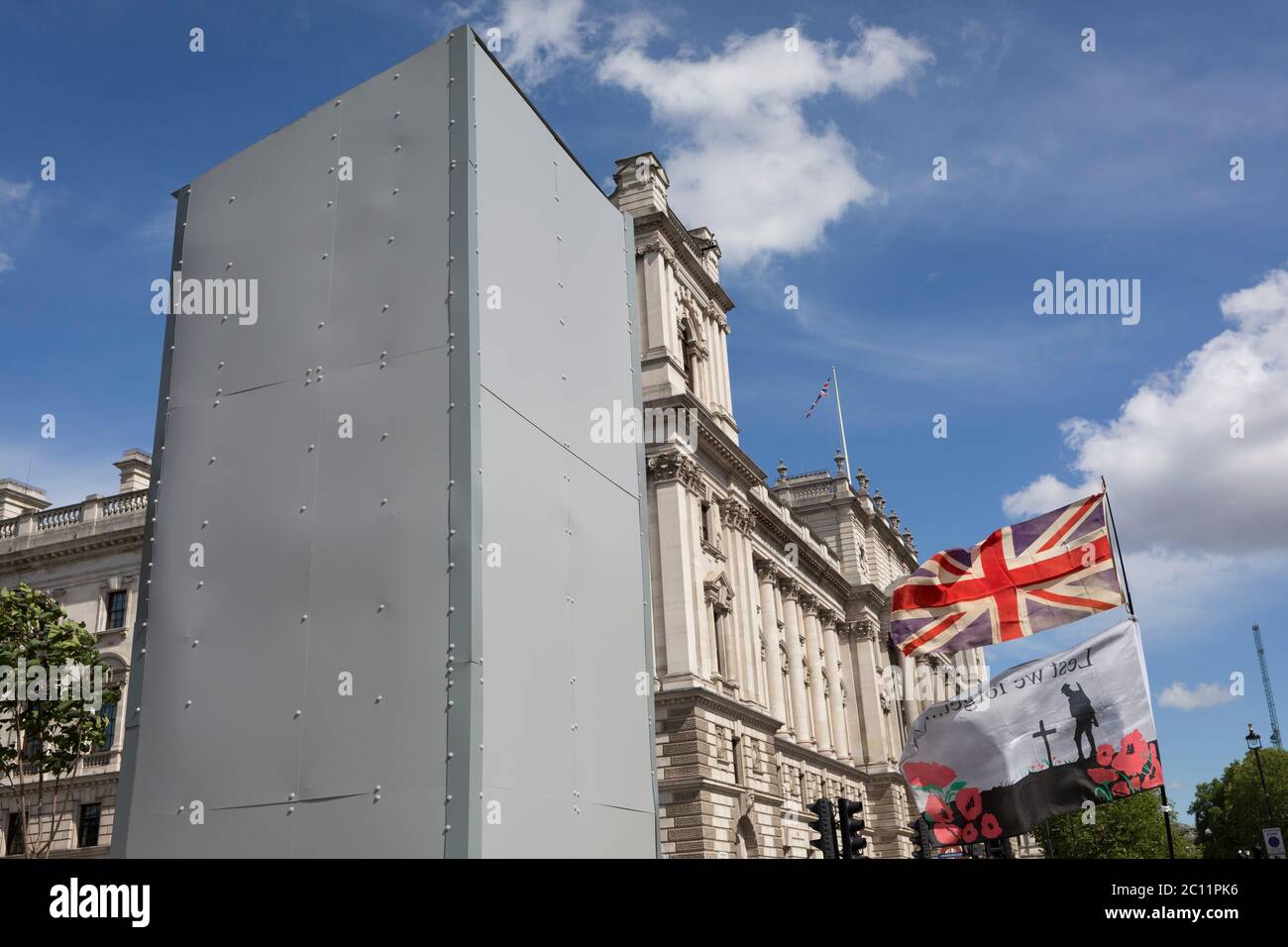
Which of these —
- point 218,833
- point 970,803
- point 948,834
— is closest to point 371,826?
point 218,833

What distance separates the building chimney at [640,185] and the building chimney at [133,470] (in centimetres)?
2917

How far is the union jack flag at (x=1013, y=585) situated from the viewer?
1658 centimetres

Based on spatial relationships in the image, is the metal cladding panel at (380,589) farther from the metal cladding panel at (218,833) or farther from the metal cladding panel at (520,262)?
the metal cladding panel at (520,262)

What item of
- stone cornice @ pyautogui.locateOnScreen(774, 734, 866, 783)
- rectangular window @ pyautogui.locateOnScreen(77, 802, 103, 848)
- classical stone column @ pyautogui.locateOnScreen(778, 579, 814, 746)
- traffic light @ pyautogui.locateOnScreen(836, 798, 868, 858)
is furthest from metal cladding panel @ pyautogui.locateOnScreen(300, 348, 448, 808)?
classical stone column @ pyautogui.locateOnScreen(778, 579, 814, 746)

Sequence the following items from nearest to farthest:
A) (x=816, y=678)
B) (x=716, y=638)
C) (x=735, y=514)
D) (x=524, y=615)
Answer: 1. (x=524, y=615)
2. (x=716, y=638)
3. (x=735, y=514)
4. (x=816, y=678)

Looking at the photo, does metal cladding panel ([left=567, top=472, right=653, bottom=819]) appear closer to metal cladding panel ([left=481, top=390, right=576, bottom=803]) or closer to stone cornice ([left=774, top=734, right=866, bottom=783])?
metal cladding panel ([left=481, top=390, right=576, bottom=803])

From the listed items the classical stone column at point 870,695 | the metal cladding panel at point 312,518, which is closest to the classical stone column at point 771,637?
the classical stone column at point 870,695

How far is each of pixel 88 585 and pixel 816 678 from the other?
4132cm

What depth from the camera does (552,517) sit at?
8.93 metres

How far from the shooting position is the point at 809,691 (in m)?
67.1

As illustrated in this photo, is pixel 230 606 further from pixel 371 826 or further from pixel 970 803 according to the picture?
pixel 970 803
